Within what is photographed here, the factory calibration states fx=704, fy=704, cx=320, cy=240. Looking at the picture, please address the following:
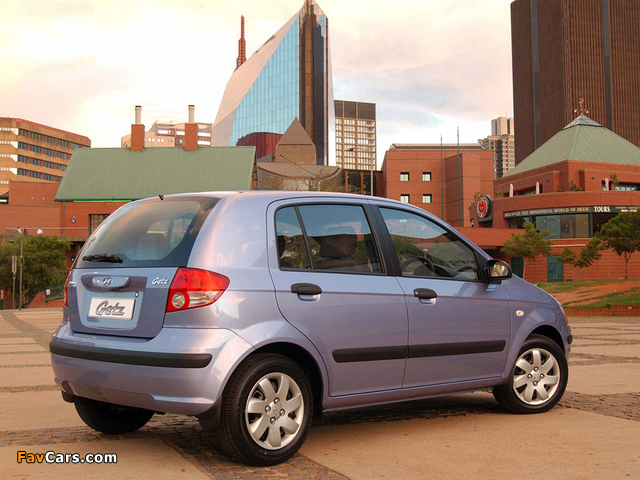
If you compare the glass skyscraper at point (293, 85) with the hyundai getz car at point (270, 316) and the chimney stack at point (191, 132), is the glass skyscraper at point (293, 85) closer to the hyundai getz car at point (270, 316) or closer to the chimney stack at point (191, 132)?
the chimney stack at point (191, 132)

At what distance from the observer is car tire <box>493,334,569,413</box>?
5707 mm

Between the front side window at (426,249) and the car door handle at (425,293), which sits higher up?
the front side window at (426,249)

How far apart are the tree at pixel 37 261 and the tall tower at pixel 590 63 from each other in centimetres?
11729

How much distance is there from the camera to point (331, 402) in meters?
4.48

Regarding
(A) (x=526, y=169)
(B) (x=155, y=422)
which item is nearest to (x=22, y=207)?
(A) (x=526, y=169)

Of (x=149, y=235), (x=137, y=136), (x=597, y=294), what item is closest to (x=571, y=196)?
(x=597, y=294)

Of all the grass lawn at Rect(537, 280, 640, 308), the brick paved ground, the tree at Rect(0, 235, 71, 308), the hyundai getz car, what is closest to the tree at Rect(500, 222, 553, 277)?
the grass lawn at Rect(537, 280, 640, 308)

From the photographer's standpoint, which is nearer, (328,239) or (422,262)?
(328,239)

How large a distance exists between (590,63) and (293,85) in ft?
209

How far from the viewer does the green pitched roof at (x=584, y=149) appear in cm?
7588

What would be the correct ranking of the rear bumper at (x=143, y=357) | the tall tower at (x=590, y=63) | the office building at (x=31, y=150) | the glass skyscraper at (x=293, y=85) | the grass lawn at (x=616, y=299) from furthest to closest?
the glass skyscraper at (x=293, y=85)
the tall tower at (x=590, y=63)
the office building at (x=31, y=150)
the grass lawn at (x=616, y=299)
the rear bumper at (x=143, y=357)

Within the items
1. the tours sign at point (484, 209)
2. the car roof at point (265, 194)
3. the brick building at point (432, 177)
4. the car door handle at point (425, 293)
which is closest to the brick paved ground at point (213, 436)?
the car door handle at point (425, 293)

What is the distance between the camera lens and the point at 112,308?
4.34 meters

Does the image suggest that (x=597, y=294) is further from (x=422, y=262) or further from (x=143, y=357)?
(x=143, y=357)
